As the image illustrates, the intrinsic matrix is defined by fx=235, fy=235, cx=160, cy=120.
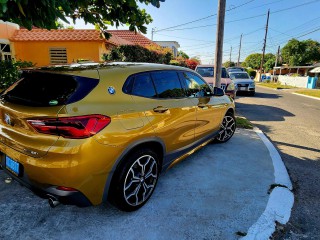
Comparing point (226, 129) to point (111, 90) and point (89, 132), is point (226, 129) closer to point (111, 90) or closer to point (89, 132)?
point (111, 90)

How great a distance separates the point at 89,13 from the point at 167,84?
9.24 ft

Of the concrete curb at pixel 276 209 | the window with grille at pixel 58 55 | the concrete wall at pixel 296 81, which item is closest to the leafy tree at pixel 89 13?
the concrete curb at pixel 276 209

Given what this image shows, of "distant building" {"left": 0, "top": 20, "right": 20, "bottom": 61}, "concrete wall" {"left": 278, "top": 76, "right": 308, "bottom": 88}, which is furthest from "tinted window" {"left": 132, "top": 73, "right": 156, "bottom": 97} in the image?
"concrete wall" {"left": 278, "top": 76, "right": 308, "bottom": 88}

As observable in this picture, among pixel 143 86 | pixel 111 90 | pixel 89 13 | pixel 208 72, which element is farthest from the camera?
pixel 208 72

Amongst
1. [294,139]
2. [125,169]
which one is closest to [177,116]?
[125,169]

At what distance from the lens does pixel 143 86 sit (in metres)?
2.89

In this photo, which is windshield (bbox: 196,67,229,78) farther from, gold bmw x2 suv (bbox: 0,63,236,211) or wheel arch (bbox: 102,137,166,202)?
wheel arch (bbox: 102,137,166,202)

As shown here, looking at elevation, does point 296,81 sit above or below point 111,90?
below

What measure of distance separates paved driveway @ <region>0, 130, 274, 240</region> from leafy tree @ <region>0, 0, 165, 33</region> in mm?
2269

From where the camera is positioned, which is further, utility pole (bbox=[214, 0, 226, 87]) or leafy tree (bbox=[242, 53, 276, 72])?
leafy tree (bbox=[242, 53, 276, 72])

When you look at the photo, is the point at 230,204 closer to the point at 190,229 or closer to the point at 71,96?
the point at 190,229

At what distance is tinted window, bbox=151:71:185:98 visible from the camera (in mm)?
3143

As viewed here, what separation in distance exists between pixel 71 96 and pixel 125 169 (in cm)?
96

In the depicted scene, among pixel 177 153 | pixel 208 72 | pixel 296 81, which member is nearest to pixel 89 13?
pixel 177 153
